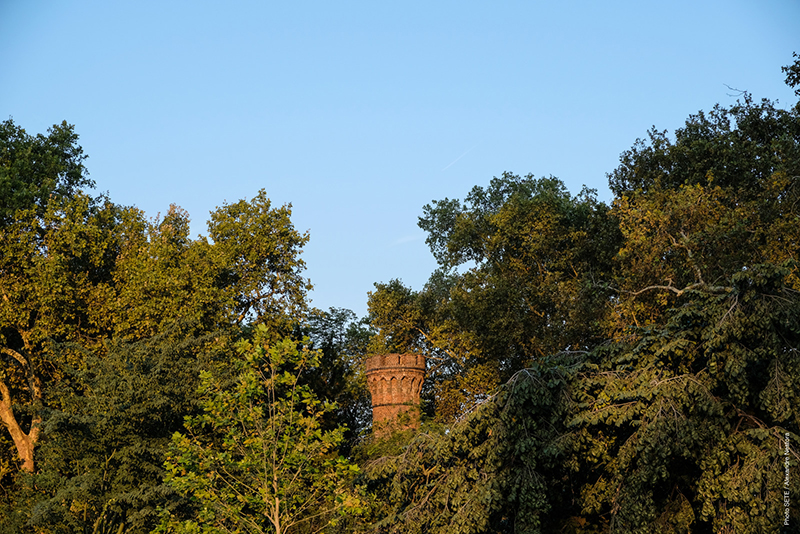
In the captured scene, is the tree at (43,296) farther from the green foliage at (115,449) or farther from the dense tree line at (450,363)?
the green foliage at (115,449)

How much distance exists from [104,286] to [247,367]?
15.8 meters

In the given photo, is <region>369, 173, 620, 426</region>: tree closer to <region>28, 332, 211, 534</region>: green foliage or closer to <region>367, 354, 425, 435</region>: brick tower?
<region>367, 354, 425, 435</region>: brick tower

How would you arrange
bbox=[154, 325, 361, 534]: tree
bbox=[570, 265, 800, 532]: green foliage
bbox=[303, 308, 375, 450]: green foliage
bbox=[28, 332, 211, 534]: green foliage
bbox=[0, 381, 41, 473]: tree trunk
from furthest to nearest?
bbox=[303, 308, 375, 450]: green foliage, bbox=[0, 381, 41, 473]: tree trunk, bbox=[28, 332, 211, 534]: green foliage, bbox=[154, 325, 361, 534]: tree, bbox=[570, 265, 800, 532]: green foliage

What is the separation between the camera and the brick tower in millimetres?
23672

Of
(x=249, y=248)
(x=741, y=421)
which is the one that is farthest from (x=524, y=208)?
(x=741, y=421)

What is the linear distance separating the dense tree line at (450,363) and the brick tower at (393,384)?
1.42 m

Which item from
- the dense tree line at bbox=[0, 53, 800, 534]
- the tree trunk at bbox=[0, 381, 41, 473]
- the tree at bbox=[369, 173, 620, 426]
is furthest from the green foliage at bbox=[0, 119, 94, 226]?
the tree at bbox=[369, 173, 620, 426]

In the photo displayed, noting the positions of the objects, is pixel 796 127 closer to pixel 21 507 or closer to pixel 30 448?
pixel 21 507

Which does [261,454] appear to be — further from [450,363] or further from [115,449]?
[450,363]

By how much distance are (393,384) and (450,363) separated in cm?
828

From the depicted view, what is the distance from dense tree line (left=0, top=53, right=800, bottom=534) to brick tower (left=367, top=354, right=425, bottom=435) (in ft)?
4.66

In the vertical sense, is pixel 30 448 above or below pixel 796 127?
below

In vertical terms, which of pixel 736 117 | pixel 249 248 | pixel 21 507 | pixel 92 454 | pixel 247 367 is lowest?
pixel 21 507

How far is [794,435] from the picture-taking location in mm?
10477
